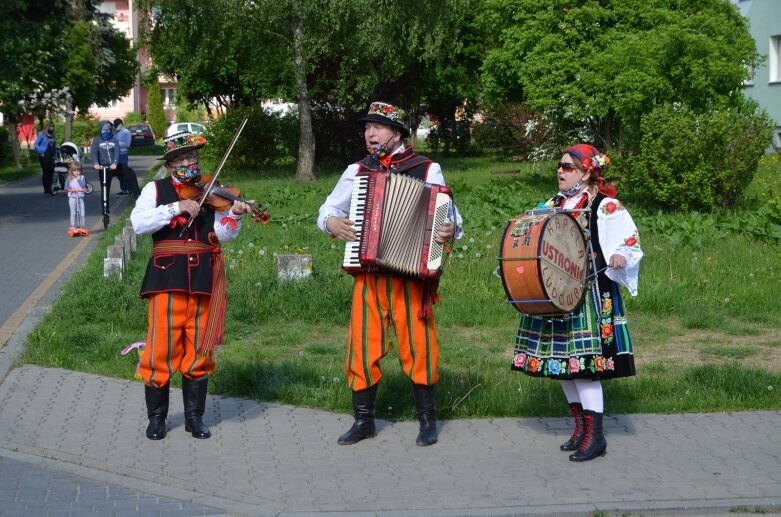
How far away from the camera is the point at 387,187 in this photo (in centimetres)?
631

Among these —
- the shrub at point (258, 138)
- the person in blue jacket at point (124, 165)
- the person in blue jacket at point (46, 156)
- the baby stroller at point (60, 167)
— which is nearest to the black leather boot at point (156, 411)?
the person in blue jacket at point (124, 165)

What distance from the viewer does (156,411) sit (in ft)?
22.8

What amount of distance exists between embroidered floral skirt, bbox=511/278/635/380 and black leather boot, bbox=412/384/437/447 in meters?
0.62

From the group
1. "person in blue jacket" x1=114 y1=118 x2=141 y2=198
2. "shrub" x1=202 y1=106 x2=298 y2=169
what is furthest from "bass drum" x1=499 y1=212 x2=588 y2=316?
"shrub" x1=202 y1=106 x2=298 y2=169

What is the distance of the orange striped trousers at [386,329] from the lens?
6.62 m

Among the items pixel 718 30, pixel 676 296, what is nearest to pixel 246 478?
pixel 676 296

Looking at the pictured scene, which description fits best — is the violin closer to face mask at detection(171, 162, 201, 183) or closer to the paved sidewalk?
face mask at detection(171, 162, 201, 183)

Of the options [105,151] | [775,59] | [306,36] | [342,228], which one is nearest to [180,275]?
[342,228]

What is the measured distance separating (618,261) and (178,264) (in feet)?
8.15

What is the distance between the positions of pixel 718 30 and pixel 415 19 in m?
9.22

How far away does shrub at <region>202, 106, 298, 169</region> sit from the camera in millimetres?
33156

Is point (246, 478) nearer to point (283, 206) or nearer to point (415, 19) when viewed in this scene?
point (283, 206)

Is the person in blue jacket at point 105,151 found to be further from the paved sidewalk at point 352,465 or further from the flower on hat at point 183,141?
the flower on hat at point 183,141

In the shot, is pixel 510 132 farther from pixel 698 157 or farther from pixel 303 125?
pixel 698 157
